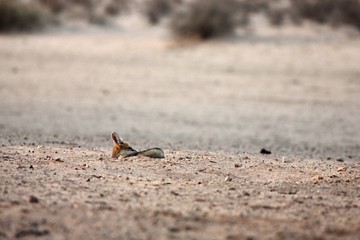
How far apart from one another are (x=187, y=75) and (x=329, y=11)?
938 cm

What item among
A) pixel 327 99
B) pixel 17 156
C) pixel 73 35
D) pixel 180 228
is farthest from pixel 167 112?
pixel 73 35

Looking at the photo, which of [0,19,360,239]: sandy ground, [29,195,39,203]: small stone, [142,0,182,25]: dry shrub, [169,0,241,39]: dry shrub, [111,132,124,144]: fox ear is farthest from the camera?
[142,0,182,25]: dry shrub

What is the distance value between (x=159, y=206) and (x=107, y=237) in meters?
0.70

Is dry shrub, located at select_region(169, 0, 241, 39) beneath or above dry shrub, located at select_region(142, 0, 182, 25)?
above

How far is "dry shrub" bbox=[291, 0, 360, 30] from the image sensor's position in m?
22.7

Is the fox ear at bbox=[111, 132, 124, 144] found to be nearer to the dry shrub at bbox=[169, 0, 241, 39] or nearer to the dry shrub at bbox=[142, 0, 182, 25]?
the dry shrub at bbox=[169, 0, 241, 39]


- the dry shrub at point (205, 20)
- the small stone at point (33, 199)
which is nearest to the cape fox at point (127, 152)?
the small stone at point (33, 199)

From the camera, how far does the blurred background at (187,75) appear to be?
10.4 m

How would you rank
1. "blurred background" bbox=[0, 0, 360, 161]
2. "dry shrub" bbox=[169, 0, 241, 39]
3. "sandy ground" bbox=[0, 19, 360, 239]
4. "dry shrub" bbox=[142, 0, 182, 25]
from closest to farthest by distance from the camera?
"sandy ground" bbox=[0, 19, 360, 239] < "blurred background" bbox=[0, 0, 360, 161] < "dry shrub" bbox=[169, 0, 241, 39] < "dry shrub" bbox=[142, 0, 182, 25]

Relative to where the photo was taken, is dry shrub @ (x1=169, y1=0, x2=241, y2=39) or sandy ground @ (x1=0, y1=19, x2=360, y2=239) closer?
sandy ground @ (x1=0, y1=19, x2=360, y2=239)

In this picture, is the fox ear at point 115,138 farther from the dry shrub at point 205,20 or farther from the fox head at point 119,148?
the dry shrub at point 205,20

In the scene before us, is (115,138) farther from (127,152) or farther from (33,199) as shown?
(33,199)

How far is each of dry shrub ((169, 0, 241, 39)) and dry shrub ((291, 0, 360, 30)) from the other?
2.93 meters

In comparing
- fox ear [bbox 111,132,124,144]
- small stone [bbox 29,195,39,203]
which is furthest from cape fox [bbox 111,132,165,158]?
→ small stone [bbox 29,195,39,203]
